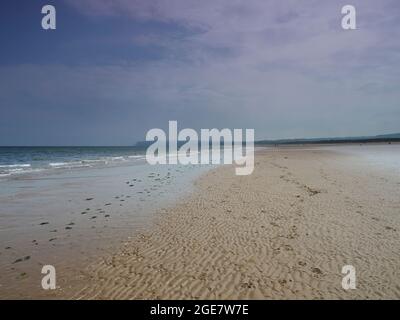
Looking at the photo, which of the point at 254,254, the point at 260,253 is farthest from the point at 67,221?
the point at 260,253

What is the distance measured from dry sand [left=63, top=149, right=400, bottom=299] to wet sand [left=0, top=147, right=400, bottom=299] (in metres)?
0.02

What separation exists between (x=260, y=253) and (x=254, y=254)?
7.2 inches

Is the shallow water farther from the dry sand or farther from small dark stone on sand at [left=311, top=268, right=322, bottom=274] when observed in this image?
small dark stone on sand at [left=311, top=268, right=322, bottom=274]

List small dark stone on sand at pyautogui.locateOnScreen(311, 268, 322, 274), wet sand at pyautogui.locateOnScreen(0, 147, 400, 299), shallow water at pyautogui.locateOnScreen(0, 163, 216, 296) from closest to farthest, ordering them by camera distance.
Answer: wet sand at pyautogui.locateOnScreen(0, 147, 400, 299) < small dark stone on sand at pyautogui.locateOnScreen(311, 268, 322, 274) < shallow water at pyautogui.locateOnScreen(0, 163, 216, 296)

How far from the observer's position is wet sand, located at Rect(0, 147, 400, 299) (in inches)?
231

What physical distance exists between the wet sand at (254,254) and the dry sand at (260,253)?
2 cm

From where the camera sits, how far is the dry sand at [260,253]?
5.89 m

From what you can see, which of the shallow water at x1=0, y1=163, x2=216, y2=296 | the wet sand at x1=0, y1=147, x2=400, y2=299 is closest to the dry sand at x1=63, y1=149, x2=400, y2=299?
the wet sand at x1=0, y1=147, x2=400, y2=299

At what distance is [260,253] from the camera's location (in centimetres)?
775

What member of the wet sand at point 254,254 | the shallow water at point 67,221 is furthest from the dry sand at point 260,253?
the shallow water at point 67,221

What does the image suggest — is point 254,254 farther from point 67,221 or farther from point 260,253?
point 67,221
